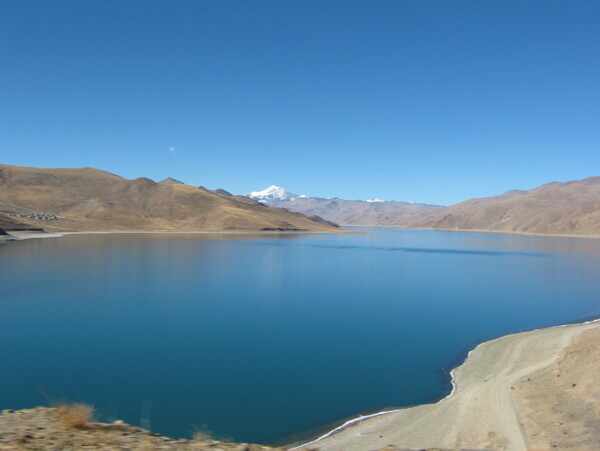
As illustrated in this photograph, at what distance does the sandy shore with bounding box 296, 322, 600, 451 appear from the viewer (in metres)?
12.7

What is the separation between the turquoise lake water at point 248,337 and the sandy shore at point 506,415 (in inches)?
60.4

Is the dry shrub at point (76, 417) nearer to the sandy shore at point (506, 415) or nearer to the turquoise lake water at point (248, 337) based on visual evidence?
the turquoise lake water at point (248, 337)

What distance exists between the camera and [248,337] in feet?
84.9

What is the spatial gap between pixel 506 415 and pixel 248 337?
611 inches

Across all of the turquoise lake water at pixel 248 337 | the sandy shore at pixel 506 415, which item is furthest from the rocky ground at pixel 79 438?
the turquoise lake water at pixel 248 337

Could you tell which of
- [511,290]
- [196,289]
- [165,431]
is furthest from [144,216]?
[165,431]

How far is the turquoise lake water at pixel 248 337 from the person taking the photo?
54.0 feet

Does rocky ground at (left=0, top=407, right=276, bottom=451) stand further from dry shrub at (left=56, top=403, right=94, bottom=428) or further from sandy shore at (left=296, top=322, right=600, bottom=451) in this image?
sandy shore at (left=296, top=322, right=600, bottom=451)

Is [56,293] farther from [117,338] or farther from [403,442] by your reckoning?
[403,442]

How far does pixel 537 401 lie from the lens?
50.3 ft

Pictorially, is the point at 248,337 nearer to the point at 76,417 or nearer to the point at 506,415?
the point at 506,415

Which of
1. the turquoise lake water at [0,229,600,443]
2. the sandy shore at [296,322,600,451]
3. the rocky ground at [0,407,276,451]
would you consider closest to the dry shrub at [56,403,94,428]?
the rocky ground at [0,407,276,451]

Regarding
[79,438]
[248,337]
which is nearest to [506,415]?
[79,438]

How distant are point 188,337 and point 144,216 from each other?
7169 inches
